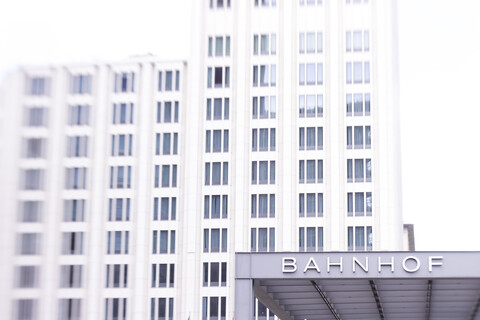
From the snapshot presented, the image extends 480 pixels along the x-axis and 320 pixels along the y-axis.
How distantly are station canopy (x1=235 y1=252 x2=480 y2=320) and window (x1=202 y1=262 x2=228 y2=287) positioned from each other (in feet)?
113

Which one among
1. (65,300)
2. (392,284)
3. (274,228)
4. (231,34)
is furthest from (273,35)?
(65,300)

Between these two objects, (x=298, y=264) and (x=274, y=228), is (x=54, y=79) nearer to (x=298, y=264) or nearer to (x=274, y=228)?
(x=298, y=264)

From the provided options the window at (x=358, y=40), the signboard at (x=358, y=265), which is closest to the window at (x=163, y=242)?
the window at (x=358, y=40)

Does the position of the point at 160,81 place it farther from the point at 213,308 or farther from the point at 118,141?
the point at 118,141

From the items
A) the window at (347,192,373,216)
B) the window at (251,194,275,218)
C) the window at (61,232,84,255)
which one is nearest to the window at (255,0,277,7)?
the window at (251,194,275,218)

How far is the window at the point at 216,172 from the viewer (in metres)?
73.1

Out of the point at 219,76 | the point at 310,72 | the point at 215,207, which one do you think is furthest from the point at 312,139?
the point at 215,207

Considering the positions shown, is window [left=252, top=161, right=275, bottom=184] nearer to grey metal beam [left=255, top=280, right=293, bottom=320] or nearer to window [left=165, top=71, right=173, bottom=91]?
window [left=165, top=71, right=173, bottom=91]

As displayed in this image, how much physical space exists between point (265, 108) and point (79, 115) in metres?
66.5

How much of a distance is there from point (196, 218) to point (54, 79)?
2569 inches

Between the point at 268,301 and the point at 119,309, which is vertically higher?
the point at 119,309

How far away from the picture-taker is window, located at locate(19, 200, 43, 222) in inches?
265

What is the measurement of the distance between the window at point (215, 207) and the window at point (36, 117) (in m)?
65.2

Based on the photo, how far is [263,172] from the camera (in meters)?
73.0
